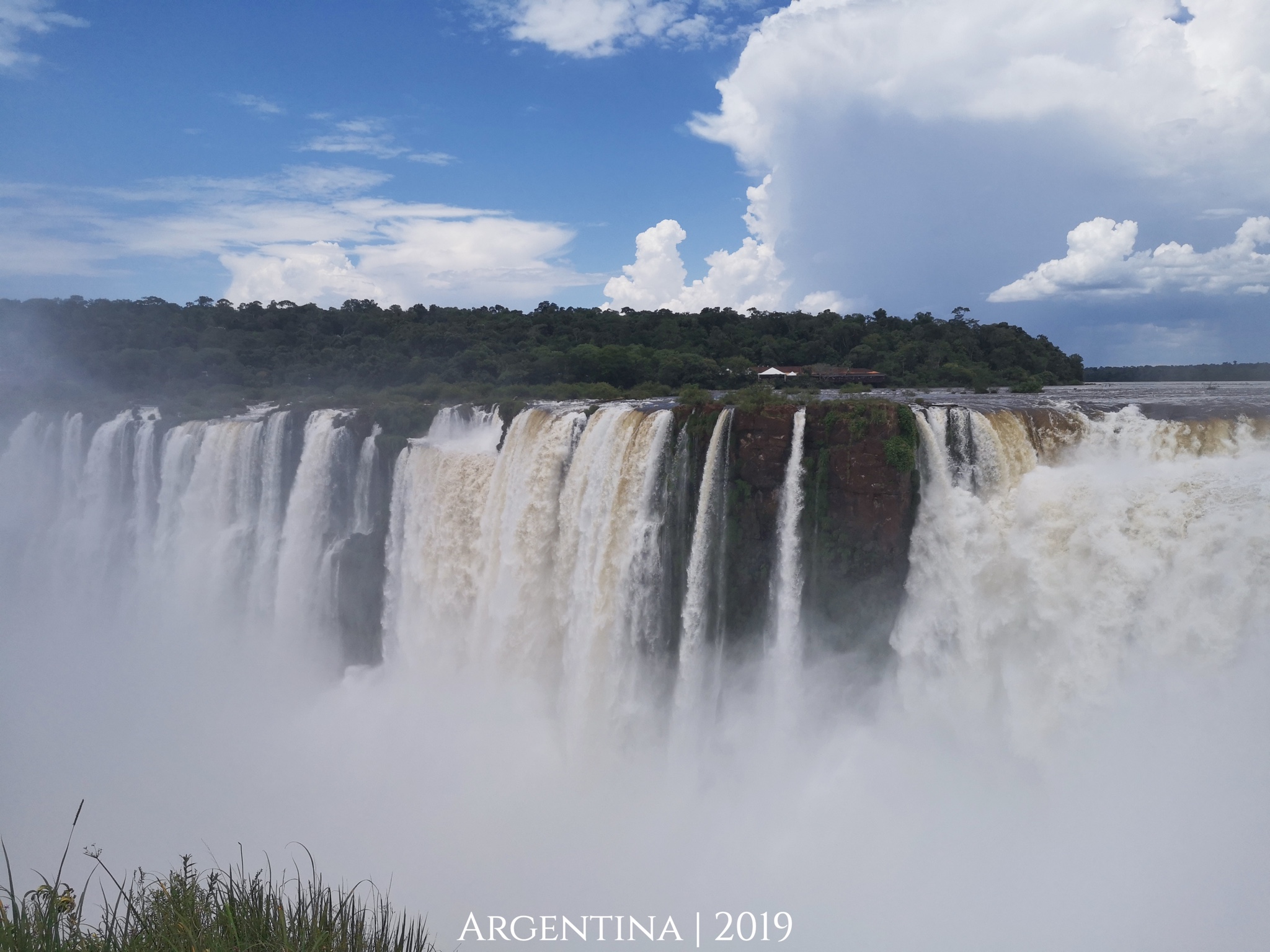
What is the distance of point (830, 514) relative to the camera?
44.0ft

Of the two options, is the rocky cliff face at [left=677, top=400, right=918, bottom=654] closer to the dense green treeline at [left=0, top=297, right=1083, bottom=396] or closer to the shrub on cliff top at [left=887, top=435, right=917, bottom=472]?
the shrub on cliff top at [left=887, top=435, right=917, bottom=472]

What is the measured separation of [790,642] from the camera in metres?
13.6

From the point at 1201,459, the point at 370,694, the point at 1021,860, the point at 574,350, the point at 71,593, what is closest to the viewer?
the point at 1021,860

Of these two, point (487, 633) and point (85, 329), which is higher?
point (85, 329)

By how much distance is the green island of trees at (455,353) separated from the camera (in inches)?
1195

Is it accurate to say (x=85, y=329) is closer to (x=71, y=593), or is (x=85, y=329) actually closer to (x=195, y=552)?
(x=71, y=593)

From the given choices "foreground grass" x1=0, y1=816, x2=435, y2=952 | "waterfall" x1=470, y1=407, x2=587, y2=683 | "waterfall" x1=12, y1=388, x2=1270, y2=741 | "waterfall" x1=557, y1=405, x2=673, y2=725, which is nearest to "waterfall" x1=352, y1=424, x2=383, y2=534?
"waterfall" x1=12, y1=388, x2=1270, y2=741

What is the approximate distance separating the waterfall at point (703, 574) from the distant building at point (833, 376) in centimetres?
1515

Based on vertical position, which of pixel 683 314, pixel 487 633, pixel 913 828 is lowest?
pixel 913 828

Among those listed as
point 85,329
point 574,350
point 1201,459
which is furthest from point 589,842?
point 85,329

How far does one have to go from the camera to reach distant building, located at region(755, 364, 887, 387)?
98.1 feet

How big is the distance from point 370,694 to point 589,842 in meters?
7.43

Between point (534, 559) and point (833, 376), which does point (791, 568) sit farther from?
point (833, 376)

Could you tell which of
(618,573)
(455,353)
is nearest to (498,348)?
(455,353)
